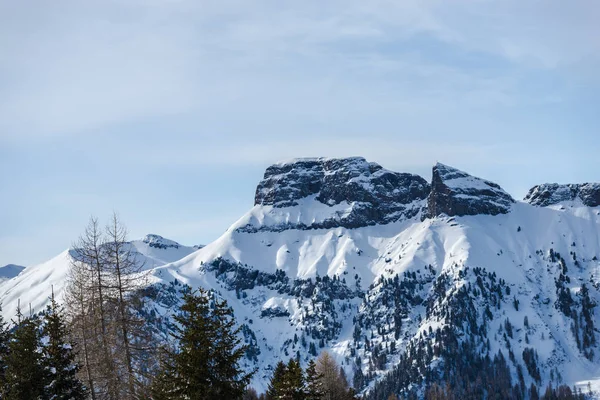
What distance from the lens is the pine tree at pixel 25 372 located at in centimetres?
3306

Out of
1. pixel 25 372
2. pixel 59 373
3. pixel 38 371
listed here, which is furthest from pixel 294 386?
pixel 25 372

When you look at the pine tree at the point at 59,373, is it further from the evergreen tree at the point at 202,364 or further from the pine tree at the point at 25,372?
the evergreen tree at the point at 202,364

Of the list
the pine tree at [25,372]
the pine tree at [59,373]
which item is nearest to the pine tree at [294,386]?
the pine tree at [59,373]

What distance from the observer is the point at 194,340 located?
27.7 m

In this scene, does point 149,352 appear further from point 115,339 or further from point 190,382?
point 190,382

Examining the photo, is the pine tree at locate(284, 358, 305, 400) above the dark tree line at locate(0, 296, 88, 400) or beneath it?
beneath

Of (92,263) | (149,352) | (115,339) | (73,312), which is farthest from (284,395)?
(73,312)

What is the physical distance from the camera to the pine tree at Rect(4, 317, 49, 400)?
1302 inches

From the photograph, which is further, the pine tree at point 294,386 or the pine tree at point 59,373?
the pine tree at point 294,386

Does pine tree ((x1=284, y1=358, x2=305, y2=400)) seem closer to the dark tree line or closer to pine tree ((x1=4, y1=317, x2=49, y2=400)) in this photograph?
the dark tree line

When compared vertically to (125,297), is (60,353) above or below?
below

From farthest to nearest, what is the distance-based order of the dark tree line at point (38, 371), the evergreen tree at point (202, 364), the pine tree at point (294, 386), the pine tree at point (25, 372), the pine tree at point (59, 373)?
the pine tree at point (294, 386) < the pine tree at point (59, 373) < the dark tree line at point (38, 371) < the pine tree at point (25, 372) < the evergreen tree at point (202, 364)

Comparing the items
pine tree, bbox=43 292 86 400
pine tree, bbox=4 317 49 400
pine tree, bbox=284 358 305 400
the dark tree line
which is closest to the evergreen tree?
pine tree, bbox=43 292 86 400

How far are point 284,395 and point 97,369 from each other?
1168cm
